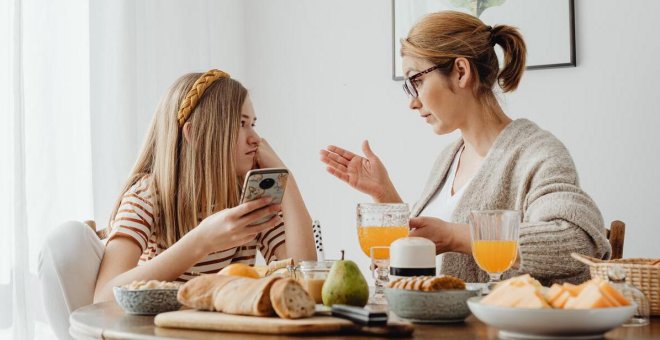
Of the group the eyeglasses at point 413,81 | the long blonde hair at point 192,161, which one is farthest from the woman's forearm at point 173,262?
the eyeglasses at point 413,81

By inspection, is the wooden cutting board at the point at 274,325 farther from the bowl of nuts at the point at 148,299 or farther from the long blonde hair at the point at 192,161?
the long blonde hair at the point at 192,161

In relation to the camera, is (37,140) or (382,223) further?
(37,140)

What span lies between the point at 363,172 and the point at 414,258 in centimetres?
97

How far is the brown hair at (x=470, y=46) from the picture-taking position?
212cm

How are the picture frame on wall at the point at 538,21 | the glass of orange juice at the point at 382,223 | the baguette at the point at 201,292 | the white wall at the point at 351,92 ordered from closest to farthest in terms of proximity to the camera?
the baguette at the point at 201,292 < the glass of orange juice at the point at 382,223 < the white wall at the point at 351,92 < the picture frame on wall at the point at 538,21

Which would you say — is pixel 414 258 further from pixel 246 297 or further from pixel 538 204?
pixel 538 204

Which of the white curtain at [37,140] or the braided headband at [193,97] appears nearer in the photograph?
the braided headband at [193,97]

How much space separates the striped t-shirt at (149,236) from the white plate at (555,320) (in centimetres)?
112

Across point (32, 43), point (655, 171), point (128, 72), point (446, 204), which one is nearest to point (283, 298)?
point (446, 204)

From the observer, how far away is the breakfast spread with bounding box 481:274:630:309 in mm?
962

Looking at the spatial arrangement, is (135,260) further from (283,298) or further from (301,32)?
(301,32)

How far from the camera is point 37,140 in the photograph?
7.84 feet

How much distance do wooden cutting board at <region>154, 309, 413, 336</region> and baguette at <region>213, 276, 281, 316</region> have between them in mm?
12

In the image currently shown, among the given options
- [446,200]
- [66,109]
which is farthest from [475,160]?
[66,109]
